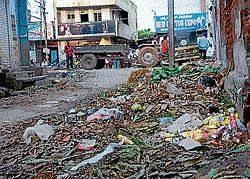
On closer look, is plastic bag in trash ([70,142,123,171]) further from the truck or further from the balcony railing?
the balcony railing

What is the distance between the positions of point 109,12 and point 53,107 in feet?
122

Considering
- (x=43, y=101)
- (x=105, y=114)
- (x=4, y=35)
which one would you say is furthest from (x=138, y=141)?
(x=4, y=35)

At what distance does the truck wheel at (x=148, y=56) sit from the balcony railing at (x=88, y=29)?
60.0 ft

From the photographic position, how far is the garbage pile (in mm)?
4852

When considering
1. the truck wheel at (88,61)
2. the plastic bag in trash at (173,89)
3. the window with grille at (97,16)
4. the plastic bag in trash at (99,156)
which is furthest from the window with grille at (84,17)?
the plastic bag in trash at (99,156)

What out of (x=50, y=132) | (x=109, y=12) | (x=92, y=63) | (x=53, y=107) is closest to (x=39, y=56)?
(x=109, y=12)

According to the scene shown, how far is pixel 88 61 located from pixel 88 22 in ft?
56.9

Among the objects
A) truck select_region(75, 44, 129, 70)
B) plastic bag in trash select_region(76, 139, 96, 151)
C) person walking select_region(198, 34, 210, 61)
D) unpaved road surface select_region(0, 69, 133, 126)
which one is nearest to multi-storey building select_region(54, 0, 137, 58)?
truck select_region(75, 44, 129, 70)

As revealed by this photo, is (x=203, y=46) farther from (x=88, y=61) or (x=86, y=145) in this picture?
(x=86, y=145)

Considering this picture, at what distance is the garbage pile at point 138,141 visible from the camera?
4.85 m

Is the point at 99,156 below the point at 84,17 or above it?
below

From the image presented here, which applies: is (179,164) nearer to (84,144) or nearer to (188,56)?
(84,144)

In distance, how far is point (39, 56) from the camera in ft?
140

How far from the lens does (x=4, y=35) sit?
19.2 meters
